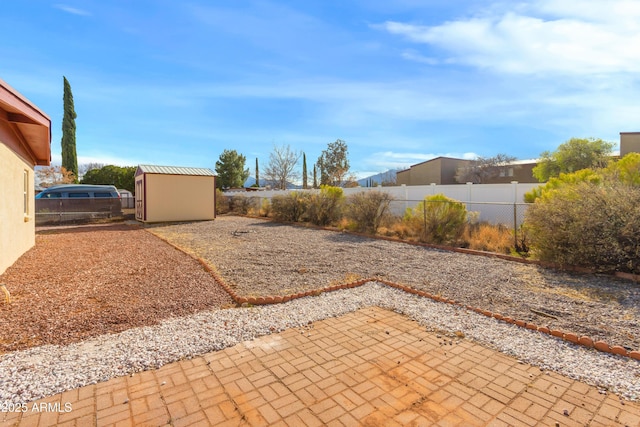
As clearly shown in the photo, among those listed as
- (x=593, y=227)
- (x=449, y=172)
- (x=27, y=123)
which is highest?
(x=449, y=172)

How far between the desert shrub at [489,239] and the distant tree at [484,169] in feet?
107

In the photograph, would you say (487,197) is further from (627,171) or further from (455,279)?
(455,279)

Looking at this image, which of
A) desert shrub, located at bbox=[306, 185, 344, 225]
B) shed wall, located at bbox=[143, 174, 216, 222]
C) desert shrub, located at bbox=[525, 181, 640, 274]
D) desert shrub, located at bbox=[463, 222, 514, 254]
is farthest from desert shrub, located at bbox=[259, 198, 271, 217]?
desert shrub, located at bbox=[525, 181, 640, 274]

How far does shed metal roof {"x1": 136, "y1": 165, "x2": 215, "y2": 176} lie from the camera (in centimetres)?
1758

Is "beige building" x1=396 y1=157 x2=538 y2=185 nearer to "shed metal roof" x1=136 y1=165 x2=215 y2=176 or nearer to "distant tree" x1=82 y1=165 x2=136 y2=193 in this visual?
"shed metal roof" x1=136 y1=165 x2=215 y2=176

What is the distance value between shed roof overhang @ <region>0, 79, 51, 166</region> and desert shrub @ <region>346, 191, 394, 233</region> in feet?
31.1

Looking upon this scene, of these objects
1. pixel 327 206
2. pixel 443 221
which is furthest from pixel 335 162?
pixel 443 221

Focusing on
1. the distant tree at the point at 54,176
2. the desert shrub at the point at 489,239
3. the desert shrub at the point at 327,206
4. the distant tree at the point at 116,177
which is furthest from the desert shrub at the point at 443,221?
the distant tree at the point at 54,176

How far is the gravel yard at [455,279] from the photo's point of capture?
13.5ft

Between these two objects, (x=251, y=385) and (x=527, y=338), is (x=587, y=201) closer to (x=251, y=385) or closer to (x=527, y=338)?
(x=527, y=338)

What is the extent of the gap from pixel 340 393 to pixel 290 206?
14644mm

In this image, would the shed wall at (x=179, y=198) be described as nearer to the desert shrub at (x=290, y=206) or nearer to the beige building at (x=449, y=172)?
the desert shrub at (x=290, y=206)

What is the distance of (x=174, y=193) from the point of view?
1816 cm

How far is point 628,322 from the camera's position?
3.93m
